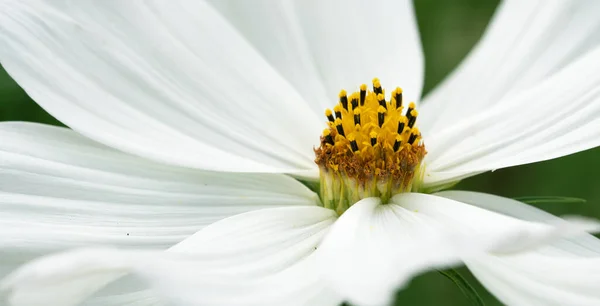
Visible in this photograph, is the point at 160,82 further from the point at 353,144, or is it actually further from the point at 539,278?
the point at 539,278

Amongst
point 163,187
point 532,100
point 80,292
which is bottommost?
point 80,292

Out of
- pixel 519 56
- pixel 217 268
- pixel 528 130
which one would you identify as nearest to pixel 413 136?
pixel 528 130

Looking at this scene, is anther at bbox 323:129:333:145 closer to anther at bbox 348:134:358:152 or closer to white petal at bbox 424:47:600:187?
anther at bbox 348:134:358:152

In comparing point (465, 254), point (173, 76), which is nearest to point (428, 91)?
point (173, 76)

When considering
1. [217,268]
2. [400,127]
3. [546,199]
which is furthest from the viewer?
[400,127]

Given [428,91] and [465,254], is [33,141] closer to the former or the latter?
[465,254]

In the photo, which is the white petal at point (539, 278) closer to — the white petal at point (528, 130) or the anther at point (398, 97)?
the white petal at point (528, 130)
